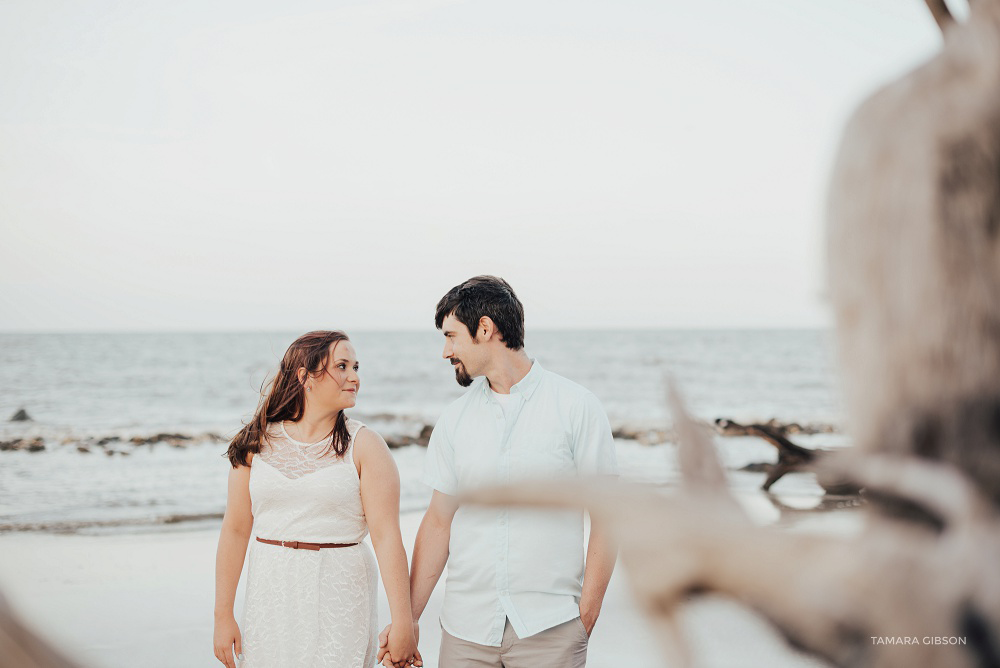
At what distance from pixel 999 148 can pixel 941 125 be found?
0.06m

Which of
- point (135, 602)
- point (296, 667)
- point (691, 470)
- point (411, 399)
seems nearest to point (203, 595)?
point (135, 602)

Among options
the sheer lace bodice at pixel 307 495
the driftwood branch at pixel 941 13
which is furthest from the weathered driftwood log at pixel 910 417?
the sheer lace bodice at pixel 307 495

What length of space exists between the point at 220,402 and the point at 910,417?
27971 mm

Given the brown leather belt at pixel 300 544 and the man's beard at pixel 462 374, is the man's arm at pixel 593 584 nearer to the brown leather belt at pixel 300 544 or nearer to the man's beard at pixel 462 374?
the man's beard at pixel 462 374

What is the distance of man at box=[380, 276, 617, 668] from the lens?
11.5 ft

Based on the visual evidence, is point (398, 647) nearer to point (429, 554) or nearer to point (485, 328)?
point (429, 554)

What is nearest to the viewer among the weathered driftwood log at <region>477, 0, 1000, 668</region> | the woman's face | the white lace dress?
the weathered driftwood log at <region>477, 0, 1000, 668</region>

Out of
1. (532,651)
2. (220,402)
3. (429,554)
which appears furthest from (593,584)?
(220,402)

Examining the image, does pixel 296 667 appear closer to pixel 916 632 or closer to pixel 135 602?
pixel 916 632

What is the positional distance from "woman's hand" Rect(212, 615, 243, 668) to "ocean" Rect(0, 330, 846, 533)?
89 cm

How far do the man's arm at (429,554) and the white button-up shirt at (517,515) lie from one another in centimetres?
8

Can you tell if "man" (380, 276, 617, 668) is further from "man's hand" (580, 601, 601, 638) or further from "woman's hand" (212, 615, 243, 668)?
"woman's hand" (212, 615, 243, 668)

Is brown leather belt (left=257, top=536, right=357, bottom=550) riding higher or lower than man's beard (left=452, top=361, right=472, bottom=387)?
lower

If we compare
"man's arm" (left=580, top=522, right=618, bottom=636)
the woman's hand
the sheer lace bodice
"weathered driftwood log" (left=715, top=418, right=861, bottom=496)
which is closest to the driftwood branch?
"weathered driftwood log" (left=715, top=418, right=861, bottom=496)
